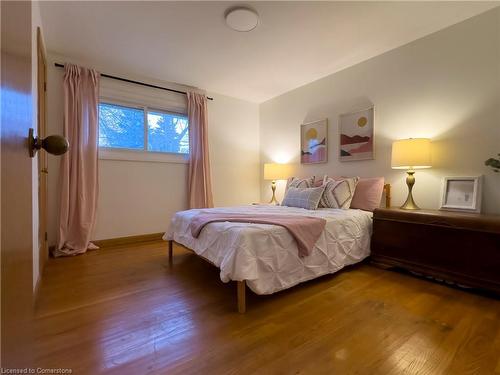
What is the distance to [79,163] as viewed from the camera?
10.1ft

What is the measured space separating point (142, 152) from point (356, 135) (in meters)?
3.01

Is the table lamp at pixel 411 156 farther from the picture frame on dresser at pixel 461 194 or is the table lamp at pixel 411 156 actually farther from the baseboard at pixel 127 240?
the baseboard at pixel 127 240

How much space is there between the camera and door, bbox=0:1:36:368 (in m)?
0.39

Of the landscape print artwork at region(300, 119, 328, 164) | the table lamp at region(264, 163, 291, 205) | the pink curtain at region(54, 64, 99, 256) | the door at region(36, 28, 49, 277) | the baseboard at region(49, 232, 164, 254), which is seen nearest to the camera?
the door at region(36, 28, 49, 277)

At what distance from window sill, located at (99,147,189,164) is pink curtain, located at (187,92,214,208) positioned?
0.20 metres

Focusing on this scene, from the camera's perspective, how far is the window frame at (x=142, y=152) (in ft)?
11.1

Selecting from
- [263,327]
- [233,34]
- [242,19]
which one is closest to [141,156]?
[233,34]

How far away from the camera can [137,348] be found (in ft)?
4.35

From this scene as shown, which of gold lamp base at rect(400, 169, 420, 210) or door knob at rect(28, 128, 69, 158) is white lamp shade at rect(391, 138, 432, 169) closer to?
gold lamp base at rect(400, 169, 420, 210)

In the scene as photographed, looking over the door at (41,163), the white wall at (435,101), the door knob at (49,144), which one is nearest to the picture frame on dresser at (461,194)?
the white wall at (435,101)

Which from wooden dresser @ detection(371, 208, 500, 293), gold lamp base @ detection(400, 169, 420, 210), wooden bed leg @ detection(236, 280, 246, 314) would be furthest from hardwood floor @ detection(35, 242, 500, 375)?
gold lamp base @ detection(400, 169, 420, 210)

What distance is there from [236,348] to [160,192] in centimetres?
289

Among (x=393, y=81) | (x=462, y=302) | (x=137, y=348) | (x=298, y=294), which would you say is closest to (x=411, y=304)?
(x=462, y=302)

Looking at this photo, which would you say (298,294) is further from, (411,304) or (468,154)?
(468,154)
